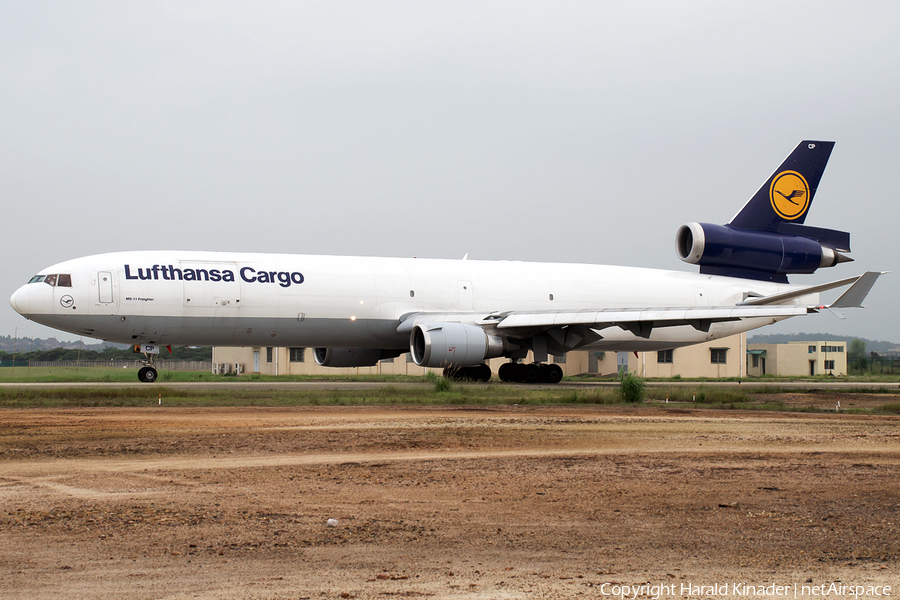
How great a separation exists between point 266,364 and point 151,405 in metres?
27.9

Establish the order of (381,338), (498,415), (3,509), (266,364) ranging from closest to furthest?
1. (3,509)
2. (498,415)
3. (381,338)
4. (266,364)

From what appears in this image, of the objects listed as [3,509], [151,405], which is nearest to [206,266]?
[151,405]

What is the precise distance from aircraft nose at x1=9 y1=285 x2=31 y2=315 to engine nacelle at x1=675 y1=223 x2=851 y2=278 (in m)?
21.1

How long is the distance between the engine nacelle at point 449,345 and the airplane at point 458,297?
4 cm

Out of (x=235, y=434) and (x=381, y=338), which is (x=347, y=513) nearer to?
(x=235, y=434)

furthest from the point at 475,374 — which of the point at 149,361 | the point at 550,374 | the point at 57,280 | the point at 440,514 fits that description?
the point at 440,514

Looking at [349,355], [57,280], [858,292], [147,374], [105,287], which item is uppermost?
[57,280]

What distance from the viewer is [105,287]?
2145cm

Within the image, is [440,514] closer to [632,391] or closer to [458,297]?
[632,391]

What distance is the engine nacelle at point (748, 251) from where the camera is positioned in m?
28.2

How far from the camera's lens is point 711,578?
4395mm

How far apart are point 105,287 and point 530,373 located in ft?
42.2

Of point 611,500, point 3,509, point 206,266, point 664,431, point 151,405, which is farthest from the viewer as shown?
point 206,266
